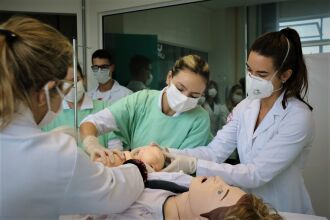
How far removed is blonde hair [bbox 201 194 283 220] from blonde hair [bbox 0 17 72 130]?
58cm

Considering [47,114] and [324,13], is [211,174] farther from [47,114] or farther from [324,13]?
[324,13]

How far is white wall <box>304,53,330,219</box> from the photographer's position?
83.7 inches

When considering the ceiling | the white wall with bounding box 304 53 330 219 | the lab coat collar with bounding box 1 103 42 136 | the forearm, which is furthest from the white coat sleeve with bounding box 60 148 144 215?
the ceiling

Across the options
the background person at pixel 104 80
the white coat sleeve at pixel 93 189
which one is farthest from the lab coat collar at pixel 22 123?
the background person at pixel 104 80

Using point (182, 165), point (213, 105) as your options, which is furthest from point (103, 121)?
point (213, 105)

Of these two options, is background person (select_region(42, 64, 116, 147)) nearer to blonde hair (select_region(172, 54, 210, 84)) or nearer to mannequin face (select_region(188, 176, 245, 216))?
blonde hair (select_region(172, 54, 210, 84))

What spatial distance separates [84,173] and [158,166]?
0.64m

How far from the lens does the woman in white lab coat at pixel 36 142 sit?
A: 2.38ft

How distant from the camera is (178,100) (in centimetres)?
164

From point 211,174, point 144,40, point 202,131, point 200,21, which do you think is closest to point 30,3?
point 144,40

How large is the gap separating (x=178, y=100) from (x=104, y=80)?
1.27 metres

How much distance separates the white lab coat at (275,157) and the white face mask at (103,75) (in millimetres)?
1374

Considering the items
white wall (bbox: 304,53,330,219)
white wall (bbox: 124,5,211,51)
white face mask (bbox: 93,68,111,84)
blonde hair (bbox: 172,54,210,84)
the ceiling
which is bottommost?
white wall (bbox: 304,53,330,219)

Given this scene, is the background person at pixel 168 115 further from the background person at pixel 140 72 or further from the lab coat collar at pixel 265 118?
the background person at pixel 140 72
